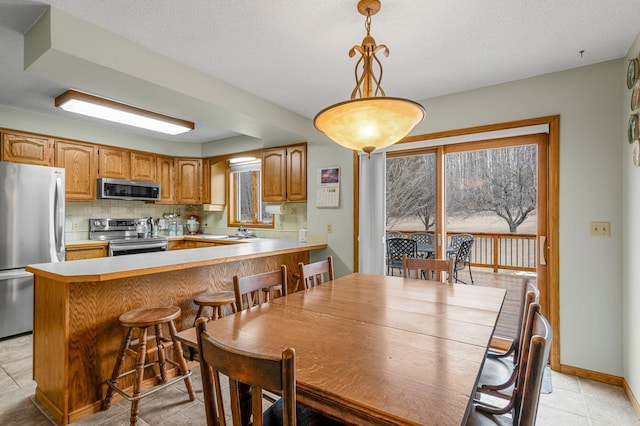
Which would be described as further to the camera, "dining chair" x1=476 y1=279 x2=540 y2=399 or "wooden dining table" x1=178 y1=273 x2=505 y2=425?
"dining chair" x1=476 y1=279 x2=540 y2=399

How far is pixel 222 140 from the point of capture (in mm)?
4996

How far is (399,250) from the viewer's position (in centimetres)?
417

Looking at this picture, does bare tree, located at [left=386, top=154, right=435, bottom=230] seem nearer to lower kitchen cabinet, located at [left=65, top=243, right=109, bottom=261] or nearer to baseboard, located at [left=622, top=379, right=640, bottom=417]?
baseboard, located at [left=622, top=379, right=640, bottom=417]

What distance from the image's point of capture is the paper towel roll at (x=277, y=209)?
435 cm

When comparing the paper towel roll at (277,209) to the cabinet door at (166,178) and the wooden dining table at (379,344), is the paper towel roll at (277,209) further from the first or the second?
the wooden dining table at (379,344)

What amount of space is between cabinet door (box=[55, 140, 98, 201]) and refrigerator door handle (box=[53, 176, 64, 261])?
1.54 feet

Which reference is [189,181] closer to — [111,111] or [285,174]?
[285,174]

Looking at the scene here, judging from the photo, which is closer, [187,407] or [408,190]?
[187,407]

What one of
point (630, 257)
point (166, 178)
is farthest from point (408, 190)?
point (166, 178)

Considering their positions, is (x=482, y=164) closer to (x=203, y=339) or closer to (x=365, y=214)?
(x=365, y=214)

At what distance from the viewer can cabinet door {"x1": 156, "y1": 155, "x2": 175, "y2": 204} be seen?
4.86 m

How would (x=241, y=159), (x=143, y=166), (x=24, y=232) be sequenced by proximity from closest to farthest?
(x=24, y=232)
(x=143, y=166)
(x=241, y=159)

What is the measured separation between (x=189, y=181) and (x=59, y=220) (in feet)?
6.29

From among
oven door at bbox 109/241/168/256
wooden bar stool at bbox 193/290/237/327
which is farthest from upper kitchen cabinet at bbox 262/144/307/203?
wooden bar stool at bbox 193/290/237/327
